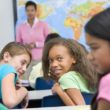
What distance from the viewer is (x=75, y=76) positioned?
217cm

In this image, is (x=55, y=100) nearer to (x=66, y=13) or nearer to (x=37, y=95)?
(x=37, y=95)

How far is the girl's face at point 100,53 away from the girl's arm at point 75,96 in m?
0.99

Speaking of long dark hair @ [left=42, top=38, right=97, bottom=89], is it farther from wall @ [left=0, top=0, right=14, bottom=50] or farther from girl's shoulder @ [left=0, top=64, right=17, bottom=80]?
wall @ [left=0, top=0, right=14, bottom=50]

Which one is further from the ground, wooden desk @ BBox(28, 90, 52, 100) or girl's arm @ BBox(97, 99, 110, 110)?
girl's arm @ BBox(97, 99, 110, 110)

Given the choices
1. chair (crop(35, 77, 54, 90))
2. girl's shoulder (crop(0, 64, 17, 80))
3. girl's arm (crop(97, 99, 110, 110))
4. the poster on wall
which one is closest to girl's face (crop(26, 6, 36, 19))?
the poster on wall

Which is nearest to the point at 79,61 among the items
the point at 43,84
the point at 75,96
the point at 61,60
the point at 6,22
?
the point at 61,60

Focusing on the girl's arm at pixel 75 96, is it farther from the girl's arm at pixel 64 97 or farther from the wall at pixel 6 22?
the wall at pixel 6 22

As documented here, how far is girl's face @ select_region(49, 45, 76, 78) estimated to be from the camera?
7.66 ft

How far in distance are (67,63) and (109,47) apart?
1308mm

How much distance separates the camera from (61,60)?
2.33m

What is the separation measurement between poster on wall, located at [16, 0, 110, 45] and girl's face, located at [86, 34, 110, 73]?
4175 mm

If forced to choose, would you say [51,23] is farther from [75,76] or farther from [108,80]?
[108,80]

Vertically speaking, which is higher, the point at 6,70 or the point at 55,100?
the point at 6,70

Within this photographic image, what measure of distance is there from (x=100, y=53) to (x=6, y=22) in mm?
4438
